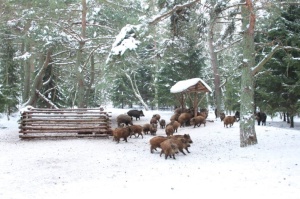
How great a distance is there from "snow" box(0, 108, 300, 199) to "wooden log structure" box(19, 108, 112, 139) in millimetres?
1840

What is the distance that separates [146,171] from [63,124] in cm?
772

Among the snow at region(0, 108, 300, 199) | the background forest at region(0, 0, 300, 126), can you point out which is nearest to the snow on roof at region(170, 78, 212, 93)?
the background forest at region(0, 0, 300, 126)

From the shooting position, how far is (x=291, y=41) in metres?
18.7

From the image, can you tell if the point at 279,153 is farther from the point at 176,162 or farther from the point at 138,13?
the point at 138,13

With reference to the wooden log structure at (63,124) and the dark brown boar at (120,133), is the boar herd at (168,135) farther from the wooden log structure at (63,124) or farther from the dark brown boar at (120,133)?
the wooden log structure at (63,124)

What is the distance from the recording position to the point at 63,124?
46.3 ft

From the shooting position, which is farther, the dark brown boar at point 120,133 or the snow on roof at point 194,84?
the snow on roof at point 194,84

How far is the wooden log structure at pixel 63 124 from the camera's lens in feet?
45.1

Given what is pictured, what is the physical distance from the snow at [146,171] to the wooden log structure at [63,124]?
72.4 inches

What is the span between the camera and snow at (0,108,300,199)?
5.77m

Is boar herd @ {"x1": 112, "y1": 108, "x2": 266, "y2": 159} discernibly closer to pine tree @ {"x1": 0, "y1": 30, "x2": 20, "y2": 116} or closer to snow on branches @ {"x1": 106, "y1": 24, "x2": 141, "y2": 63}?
snow on branches @ {"x1": 106, "y1": 24, "x2": 141, "y2": 63}

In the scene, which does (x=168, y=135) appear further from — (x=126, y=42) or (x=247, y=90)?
(x=126, y=42)

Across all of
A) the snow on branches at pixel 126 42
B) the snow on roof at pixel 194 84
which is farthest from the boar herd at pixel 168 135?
the snow on branches at pixel 126 42

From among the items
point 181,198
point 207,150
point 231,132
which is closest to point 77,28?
point 231,132
